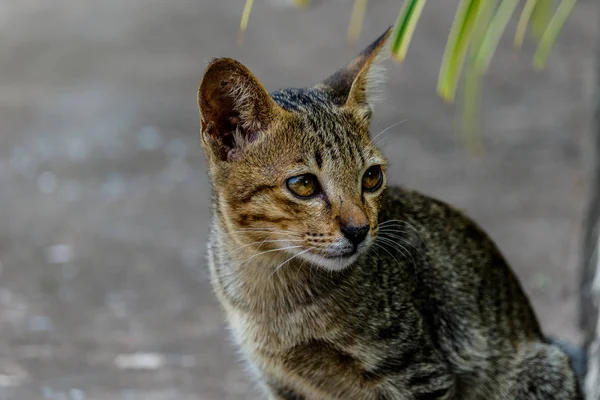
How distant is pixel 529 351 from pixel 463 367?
1.30 ft

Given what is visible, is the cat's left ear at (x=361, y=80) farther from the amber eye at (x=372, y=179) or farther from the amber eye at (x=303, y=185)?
the amber eye at (x=303, y=185)

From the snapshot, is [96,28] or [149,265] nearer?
[149,265]

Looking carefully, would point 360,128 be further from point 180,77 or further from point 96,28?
point 96,28

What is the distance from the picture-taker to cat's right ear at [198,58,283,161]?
11.3 ft

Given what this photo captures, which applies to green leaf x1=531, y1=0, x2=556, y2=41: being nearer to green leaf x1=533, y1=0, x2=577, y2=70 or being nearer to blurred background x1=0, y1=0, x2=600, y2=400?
green leaf x1=533, y1=0, x2=577, y2=70

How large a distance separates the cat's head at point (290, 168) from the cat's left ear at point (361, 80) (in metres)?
0.01

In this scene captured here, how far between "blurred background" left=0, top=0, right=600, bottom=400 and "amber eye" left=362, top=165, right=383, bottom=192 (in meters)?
1.97

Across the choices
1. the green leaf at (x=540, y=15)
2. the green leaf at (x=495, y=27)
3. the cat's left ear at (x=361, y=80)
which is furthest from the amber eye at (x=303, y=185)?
the green leaf at (x=540, y=15)

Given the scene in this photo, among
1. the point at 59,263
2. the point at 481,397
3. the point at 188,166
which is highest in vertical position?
the point at 188,166

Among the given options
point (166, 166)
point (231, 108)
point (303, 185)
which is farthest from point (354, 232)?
point (166, 166)

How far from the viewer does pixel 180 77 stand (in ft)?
32.7

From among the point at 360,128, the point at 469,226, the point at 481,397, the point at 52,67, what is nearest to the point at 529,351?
the point at 481,397

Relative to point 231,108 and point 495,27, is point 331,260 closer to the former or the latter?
point 231,108

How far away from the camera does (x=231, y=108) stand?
359 cm
